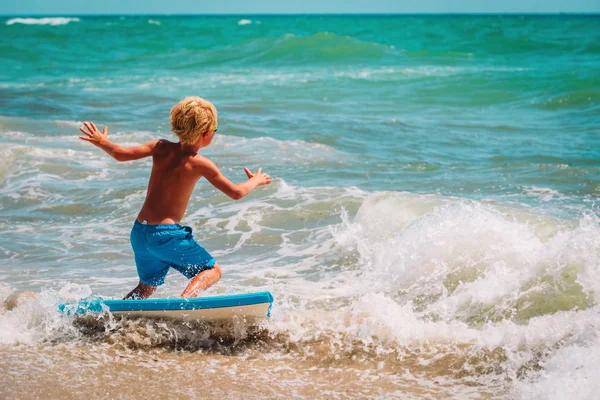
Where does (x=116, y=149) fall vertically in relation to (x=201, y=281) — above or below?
above

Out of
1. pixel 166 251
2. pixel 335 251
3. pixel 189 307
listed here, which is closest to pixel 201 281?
pixel 189 307

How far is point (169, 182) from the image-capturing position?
4496 mm

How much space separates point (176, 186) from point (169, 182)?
48 millimetres

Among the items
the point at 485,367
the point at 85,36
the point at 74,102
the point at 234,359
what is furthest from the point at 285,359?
the point at 85,36

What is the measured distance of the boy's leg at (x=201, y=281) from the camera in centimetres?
455

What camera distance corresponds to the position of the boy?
14.5 ft

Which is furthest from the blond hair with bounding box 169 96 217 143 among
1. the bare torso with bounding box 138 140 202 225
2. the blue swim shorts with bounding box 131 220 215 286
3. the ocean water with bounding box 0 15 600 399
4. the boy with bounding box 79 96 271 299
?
the ocean water with bounding box 0 15 600 399

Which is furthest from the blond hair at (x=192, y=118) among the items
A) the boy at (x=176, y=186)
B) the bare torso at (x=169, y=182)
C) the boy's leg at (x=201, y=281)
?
the boy's leg at (x=201, y=281)

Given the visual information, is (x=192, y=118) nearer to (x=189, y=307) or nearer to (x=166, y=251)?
(x=166, y=251)

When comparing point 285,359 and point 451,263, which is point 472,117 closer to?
point 451,263

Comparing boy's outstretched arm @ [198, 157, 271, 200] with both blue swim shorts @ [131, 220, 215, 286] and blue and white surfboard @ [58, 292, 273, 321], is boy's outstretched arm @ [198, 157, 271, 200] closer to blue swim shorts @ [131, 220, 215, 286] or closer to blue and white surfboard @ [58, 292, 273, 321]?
blue swim shorts @ [131, 220, 215, 286]

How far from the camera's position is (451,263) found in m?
5.91

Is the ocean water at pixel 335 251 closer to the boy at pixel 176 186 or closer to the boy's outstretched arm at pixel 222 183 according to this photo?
the boy at pixel 176 186

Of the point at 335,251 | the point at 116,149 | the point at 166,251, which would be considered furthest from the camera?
the point at 335,251
